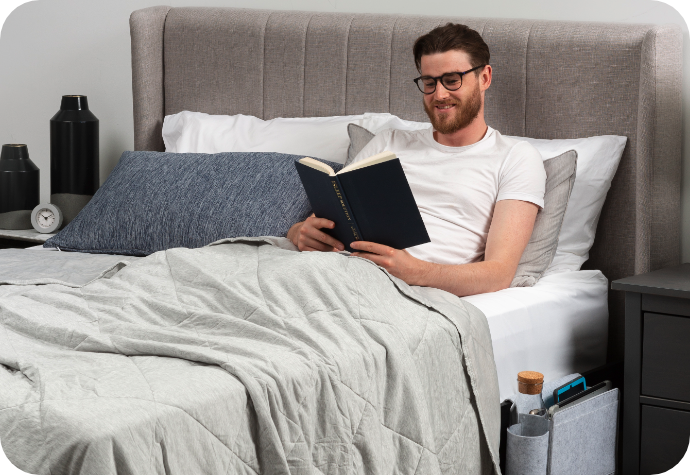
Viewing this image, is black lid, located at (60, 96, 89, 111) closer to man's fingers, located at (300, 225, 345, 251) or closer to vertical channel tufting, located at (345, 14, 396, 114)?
vertical channel tufting, located at (345, 14, 396, 114)

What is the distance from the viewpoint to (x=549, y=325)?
1.94m

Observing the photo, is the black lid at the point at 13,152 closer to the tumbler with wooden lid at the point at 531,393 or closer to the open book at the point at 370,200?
the open book at the point at 370,200

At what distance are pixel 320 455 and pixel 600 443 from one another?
0.84 metres

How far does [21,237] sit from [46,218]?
123 millimetres

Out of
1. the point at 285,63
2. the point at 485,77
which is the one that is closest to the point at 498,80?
the point at 485,77

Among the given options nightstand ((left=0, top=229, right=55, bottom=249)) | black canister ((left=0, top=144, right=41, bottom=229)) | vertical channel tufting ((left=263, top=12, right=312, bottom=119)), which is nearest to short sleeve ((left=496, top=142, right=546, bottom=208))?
vertical channel tufting ((left=263, top=12, right=312, bottom=119))

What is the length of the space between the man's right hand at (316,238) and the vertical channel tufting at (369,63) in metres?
0.76

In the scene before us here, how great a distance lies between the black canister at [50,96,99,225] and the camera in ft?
9.81

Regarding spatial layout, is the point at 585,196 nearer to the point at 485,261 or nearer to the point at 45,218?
the point at 485,261

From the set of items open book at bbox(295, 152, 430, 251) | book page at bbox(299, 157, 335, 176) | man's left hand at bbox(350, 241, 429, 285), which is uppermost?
book page at bbox(299, 157, 335, 176)

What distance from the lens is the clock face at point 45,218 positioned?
2.91 m

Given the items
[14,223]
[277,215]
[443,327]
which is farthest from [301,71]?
[443,327]

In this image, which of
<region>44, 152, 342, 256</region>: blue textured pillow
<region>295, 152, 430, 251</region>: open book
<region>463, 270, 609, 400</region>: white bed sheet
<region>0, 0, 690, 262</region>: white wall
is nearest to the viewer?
<region>295, 152, 430, 251</region>: open book

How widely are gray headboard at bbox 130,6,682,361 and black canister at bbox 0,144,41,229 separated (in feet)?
1.40
